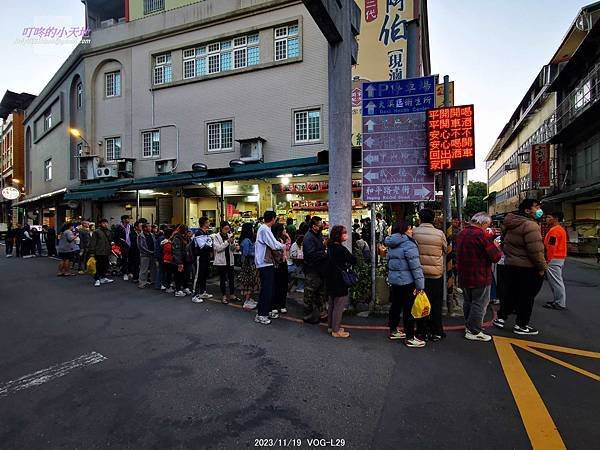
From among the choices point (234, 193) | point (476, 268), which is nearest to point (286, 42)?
point (234, 193)

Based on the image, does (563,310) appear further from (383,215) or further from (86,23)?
(86,23)

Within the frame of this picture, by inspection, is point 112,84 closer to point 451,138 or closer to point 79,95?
point 79,95

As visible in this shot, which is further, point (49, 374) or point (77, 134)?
point (77, 134)

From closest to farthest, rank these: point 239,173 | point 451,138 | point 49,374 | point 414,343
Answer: point 49,374 < point 414,343 < point 451,138 < point 239,173

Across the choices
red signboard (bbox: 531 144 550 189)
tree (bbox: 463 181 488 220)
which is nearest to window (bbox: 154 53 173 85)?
red signboard (bbox: 531 144 550 189)

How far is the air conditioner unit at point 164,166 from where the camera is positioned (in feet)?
55.6

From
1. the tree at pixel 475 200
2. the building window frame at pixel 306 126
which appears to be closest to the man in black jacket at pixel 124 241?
the building window frame at pixel 306 126

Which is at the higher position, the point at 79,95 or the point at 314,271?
the point at 79,95

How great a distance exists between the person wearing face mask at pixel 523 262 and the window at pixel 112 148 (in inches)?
777

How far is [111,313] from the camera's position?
672 centimetres

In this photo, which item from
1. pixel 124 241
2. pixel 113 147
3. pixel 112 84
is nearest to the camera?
pixel 124 241

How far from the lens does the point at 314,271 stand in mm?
5957

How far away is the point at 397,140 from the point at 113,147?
18167mm

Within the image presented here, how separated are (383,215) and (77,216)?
21.9 meters
